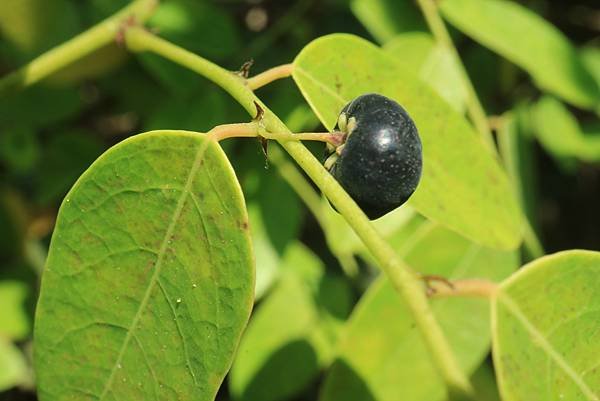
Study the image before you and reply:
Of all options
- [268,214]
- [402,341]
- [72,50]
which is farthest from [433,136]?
[72,50]

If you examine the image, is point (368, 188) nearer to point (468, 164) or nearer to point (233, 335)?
point (233, 335)

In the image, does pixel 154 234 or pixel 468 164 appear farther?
pixel 468 164

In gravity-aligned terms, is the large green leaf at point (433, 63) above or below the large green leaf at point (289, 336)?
above

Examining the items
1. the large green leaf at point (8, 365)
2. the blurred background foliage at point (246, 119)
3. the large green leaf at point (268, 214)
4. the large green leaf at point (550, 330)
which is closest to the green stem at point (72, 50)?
the blurred background foliage at point (246, 119)

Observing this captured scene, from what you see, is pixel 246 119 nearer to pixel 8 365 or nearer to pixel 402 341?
pixel 402 341

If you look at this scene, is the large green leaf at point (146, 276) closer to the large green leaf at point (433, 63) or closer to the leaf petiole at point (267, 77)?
the leaf petiole at point (267, 77)

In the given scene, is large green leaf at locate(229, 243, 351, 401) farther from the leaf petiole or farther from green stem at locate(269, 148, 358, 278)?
the leaf petiole

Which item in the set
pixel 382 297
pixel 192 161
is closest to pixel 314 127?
pixel 382 297
